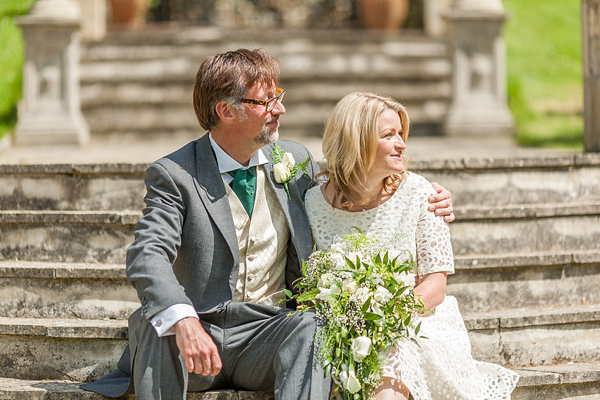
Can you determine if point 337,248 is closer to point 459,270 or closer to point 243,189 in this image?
point 243,189

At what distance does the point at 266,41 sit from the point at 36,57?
278 cm

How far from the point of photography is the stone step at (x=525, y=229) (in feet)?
13.7

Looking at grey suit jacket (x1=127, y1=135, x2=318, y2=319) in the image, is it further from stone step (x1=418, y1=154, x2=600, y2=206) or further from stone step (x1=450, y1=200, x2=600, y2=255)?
stone step (x1=418, y1=154, x2=600, y2=206)

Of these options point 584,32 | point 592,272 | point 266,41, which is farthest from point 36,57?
point 592,272

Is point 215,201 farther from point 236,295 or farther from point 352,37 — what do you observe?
point 352,37

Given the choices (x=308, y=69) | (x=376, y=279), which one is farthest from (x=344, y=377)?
(x=308, y=69)

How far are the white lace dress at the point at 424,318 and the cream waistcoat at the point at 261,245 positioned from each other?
0.17 metres

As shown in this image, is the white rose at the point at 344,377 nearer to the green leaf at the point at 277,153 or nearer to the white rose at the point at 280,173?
→ the white rose at the point at 280,173

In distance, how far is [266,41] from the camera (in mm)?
9266

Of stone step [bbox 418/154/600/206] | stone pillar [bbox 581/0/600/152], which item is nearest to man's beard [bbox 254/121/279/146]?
stone step [bbox 418/154/600/206]

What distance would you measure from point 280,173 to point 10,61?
7022mm

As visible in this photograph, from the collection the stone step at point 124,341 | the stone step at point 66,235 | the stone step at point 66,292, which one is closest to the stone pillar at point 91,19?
the stone step at point 66,235

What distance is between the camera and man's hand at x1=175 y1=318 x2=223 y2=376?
8.82ft

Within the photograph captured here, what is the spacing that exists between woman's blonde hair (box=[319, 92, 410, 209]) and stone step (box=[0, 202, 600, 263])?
3.54 feet
